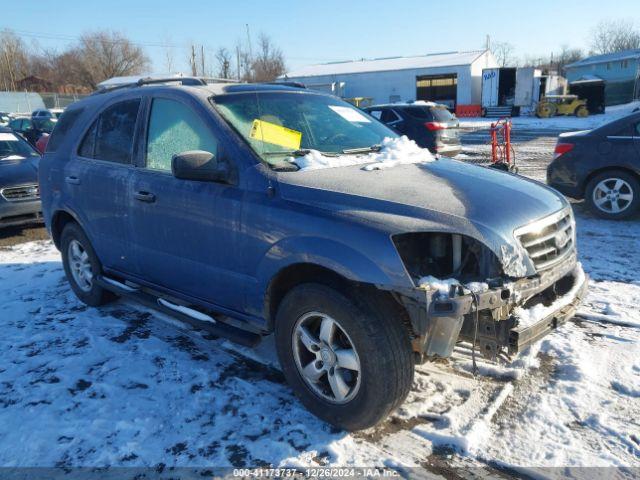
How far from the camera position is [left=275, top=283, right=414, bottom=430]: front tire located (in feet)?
8.50

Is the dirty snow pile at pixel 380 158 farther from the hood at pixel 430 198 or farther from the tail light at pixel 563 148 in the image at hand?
the tail light at pixel 563 148

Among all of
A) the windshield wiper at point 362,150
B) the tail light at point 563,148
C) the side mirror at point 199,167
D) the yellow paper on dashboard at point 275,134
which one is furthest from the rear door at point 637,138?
the side mirror at point 199,167

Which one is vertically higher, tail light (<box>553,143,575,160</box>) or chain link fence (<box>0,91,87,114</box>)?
chain link fence (<box>0,91,87,114</box>)

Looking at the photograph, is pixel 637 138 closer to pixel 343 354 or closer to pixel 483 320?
pixel 483 320

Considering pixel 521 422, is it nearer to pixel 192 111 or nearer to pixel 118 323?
pixel 192 111

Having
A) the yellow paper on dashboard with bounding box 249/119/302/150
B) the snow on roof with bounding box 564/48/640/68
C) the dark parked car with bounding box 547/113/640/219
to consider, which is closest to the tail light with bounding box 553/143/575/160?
the dark parked car with bounding box 547/113/640/219

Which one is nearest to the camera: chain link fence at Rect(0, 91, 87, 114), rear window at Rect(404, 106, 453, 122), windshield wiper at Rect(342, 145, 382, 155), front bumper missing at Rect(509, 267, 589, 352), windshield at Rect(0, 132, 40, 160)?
front bumper missing at Rect(509, 267, 589, 352)

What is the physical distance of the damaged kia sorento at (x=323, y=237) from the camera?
101 inches

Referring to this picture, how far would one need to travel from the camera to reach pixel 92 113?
461 cm

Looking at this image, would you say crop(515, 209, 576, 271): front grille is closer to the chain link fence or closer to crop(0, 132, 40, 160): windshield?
crop(0, 132, 40, 160): windshield

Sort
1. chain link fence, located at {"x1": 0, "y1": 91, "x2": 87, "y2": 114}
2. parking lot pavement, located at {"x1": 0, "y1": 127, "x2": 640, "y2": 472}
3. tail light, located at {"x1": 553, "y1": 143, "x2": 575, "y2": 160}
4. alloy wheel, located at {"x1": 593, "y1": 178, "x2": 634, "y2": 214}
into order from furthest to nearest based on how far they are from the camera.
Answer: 1. chain link fence, located at {"x1": 0, "y1": 91, "x2": 87, "y2": 114}
2. tail light, located at {"x1": 553, "y1": 143, "x2": 575, "y2": 160}
3. alloy wheel, located at {"x1": 593, "y1": 178, "x2": 634, "y2": 214}
4. parking lot pavement, located at {"x1": 0, "y1": 127, "x2": 640, "y2": 472}

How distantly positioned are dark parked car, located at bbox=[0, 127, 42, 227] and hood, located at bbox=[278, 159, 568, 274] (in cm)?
636

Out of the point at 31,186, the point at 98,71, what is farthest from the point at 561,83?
the point at 98,71

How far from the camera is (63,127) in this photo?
4.98m
